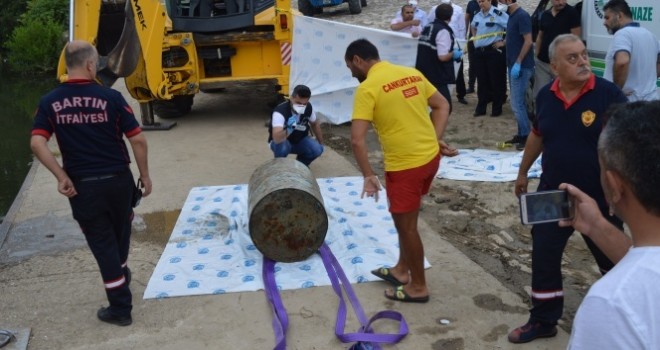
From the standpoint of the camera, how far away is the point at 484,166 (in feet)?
25.1

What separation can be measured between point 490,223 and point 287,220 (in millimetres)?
2063

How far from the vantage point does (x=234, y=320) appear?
4586 millimetres

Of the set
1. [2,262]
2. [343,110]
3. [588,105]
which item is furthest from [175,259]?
[343,110]

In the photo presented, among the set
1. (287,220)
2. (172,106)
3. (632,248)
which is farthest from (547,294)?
(172,106)

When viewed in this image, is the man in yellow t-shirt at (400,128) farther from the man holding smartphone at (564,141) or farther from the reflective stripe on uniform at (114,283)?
the reflective stripe on uniform at (114,283)

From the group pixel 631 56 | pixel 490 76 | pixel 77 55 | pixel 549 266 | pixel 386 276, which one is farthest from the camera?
pixel 490 76

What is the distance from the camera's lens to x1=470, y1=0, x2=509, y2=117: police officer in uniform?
9281 millimetres

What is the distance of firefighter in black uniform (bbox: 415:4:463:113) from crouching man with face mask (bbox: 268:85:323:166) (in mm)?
1982

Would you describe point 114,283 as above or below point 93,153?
below

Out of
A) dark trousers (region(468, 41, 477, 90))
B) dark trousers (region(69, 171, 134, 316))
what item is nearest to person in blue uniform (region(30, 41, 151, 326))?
dark trousers (region(69, 171, 134, 316))

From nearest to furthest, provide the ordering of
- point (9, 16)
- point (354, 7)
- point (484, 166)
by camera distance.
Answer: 1. point (484, 166)
2. point (354, 7)
3. point (9, 16)

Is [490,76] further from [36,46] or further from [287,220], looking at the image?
[36,46]

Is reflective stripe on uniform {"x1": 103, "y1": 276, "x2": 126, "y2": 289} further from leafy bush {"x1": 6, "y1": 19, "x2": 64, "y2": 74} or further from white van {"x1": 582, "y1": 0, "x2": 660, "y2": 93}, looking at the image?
leafy bush {"x1": 6, "y1": 19, "x2": 64, "y2": 74}

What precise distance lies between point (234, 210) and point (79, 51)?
280 centimetres
